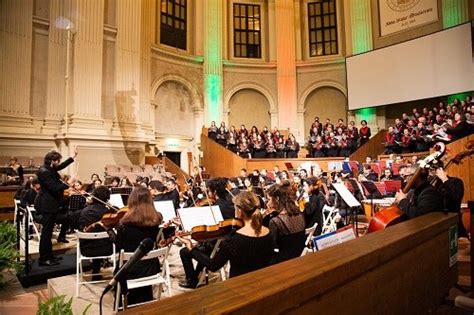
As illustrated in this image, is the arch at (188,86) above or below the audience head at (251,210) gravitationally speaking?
above

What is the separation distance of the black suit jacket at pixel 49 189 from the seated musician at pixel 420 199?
4.34m

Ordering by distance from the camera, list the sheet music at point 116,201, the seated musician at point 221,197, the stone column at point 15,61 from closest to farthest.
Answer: the seated musician at point 221,197 < the sheet music at point 116,201 < the stone column at point 15,61

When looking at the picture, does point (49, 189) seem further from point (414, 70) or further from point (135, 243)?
point (414, 70)

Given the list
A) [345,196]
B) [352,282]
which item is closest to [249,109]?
[345,196]

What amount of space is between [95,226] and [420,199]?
3.63 metres

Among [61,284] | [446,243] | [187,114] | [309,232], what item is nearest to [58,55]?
[187,114]

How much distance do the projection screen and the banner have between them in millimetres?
1515

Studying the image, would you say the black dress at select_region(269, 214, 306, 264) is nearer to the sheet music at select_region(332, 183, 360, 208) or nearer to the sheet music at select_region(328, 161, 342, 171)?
the sheet music at select_region(332, 183, 360, 208)

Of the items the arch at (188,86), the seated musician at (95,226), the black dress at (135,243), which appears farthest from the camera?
the arch at (188,86)

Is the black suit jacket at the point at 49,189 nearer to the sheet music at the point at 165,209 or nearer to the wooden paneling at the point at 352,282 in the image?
the sheet music at the point at 165,209

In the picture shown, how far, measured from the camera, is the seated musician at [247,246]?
106 inches

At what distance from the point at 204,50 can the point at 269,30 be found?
12.8 feet

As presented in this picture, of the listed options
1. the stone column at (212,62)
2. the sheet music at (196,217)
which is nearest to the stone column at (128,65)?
the stone column at (212,62)

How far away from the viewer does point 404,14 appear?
16.1 meters
